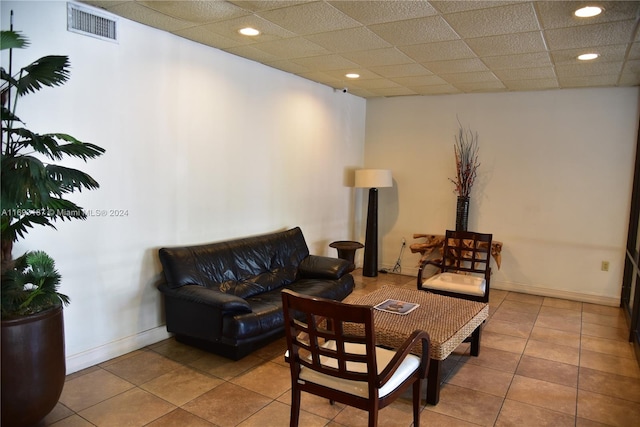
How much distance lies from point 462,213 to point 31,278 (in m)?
4.58

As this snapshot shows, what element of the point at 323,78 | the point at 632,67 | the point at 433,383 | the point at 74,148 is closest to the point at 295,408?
the point at 433,383

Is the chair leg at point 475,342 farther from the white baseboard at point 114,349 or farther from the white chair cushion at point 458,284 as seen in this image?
the white baseboard at point 114,349

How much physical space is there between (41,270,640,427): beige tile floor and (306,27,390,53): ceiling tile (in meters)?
2.50

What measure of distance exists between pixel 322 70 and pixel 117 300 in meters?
2.94

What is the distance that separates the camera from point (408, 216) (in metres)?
6.10

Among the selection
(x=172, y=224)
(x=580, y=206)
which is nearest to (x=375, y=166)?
(x=580, y=206)

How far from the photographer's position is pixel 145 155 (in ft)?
11.1

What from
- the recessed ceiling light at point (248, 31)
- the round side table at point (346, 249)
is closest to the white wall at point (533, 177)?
the round side table at point (346, 249)

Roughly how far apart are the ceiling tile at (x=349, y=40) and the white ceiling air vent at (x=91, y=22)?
142 centimetres

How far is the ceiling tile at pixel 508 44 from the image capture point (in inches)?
127

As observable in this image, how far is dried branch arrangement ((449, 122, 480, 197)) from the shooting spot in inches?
217

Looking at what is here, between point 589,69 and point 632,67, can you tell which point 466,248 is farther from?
point 632,67

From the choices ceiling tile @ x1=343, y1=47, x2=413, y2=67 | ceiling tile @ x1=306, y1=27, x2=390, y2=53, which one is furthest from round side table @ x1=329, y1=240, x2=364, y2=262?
ceiling tile @ x1=306, y1=27, x2=390, y2=53

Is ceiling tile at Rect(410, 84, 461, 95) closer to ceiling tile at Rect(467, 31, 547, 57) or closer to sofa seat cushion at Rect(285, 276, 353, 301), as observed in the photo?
ceiling tile at Rect(467, 31, 547, 57)
